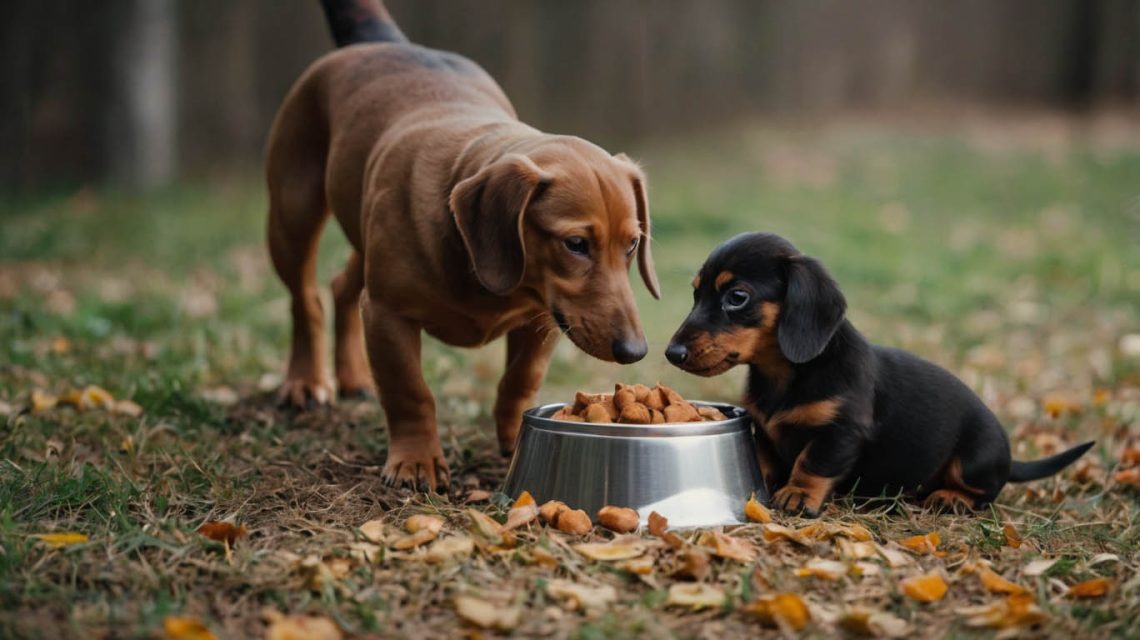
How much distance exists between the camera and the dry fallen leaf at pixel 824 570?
2803 mm

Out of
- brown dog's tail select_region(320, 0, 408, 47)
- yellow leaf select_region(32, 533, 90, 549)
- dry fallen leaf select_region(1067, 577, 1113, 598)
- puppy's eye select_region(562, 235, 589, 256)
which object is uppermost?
brown dog's tail select_region(320, 0, 408, 47)

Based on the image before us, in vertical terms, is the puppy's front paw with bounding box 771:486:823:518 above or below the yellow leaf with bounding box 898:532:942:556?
below

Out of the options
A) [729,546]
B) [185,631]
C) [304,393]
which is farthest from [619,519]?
[304,393]

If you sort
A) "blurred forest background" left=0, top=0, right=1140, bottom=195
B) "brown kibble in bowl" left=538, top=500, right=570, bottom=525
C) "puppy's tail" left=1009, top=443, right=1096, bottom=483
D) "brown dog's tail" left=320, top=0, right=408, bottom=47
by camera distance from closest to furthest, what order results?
"brown kibble in bowl" left=538, top=500, right=570, bottom=525 → "puppy's tail" left=1009, top=443, right=1096, bottom=483 → "brown dog's tail" left=320, top=0, right=408, bottom=47 → "blurred forest background" left=0, top=0, right=1140, bottom=195

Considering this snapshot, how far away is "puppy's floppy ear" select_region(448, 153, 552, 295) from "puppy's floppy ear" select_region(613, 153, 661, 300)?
43 cm

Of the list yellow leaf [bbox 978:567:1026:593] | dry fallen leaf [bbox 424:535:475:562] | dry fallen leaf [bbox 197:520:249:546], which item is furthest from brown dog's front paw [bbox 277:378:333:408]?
yellow leaf [bbox 978:567:1026:593]

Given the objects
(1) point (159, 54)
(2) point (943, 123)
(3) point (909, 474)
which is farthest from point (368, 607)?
(2) point (943, 123)

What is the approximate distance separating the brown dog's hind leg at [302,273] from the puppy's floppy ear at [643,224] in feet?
5.21

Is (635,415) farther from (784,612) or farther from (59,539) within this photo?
(59,539)

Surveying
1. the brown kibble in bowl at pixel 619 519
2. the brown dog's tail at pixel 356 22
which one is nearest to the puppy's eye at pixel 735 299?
the brown kibble in bowl at pixel 619 519

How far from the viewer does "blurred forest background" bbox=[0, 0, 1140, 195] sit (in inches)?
492

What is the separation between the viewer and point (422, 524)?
306cm

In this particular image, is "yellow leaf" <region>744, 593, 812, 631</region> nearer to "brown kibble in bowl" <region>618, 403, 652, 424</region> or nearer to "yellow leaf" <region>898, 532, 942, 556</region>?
"yellow leaf" <region>898, 532, 942, 556</region>

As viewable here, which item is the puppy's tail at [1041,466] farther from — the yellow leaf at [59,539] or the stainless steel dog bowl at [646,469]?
the yellow leaf at [59,539]
